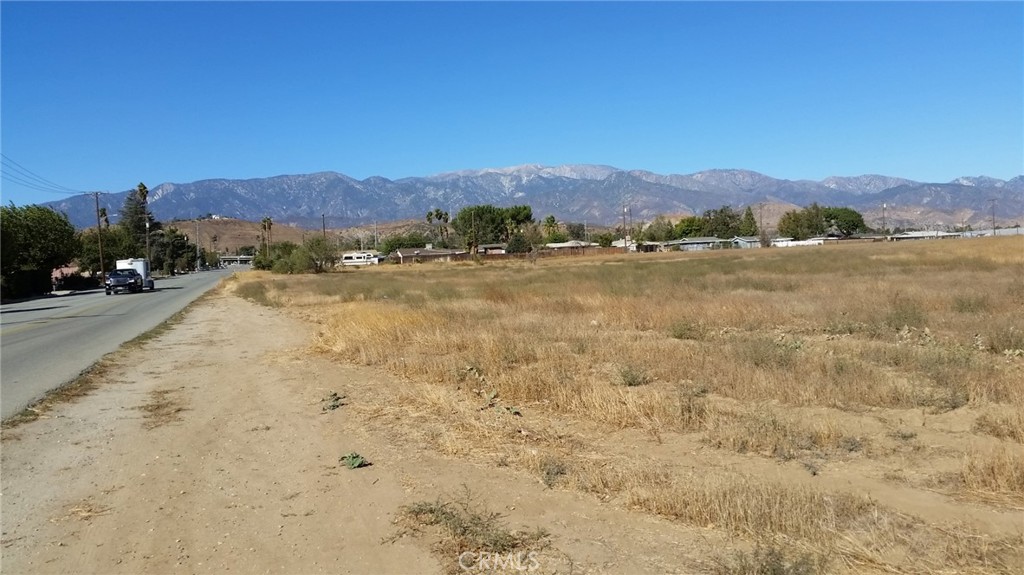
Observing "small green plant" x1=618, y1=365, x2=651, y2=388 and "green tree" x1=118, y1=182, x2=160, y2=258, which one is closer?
"small green plant" x1=618, y1=365, x2=651, y2=388

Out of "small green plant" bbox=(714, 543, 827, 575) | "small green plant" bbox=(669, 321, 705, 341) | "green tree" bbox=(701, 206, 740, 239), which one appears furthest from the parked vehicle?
"small green plant" bbox=(714, 543, 827, 575)

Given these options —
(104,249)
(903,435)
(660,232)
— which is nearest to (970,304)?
(903,435)

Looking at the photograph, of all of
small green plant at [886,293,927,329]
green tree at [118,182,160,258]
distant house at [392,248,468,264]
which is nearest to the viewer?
small green plant at [886,293,927,329]

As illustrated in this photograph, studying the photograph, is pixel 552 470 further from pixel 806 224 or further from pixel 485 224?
pixel 806 224

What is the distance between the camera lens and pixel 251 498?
236 inches

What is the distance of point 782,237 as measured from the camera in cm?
16962

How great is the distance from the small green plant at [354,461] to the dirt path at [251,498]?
0.09 meters

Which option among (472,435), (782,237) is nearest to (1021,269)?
(472,435)

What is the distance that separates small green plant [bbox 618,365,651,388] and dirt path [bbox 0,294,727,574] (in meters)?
A: 3.69

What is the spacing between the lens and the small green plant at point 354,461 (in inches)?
267

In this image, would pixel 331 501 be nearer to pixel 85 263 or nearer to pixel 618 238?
pixel 85 263

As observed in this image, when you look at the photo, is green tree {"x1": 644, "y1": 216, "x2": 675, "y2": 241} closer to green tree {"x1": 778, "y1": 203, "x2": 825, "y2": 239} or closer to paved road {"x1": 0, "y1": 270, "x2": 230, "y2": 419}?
green tree {"x1": 778, "y1": 203, "x2": 825, "y2": 239}

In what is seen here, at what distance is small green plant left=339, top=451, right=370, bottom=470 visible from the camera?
22.3 feet

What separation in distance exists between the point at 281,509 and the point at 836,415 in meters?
6.21
